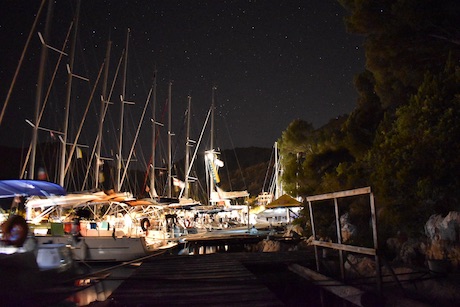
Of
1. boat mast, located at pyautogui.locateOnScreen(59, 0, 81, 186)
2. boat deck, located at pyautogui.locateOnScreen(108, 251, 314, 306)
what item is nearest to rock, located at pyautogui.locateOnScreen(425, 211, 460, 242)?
boat deck, located at pyautogui.locateOnScreen(108, 251, 314, 306)

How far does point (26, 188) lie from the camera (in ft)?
46.4

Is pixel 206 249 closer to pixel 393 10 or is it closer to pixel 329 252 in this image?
pixel 329 252

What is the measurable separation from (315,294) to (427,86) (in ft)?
27.4

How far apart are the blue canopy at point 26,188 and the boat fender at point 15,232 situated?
12.9 feet

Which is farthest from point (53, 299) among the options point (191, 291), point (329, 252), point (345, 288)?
point (329, 252)

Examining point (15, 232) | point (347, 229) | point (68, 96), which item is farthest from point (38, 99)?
point (347, 229)

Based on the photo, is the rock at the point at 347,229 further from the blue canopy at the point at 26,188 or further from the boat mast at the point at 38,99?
the boat mast at the point at 38,99

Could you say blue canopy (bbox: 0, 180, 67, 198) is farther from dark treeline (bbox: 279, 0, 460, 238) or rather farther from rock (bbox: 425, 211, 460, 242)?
rock (bbox: 425, 211, 460, 242)

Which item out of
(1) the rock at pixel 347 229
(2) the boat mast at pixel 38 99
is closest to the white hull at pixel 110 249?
(2) the boat mast at pixel 38 99

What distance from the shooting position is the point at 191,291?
339 inches

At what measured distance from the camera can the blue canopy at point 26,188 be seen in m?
13.6

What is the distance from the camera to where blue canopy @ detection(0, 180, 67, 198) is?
44.7 feet

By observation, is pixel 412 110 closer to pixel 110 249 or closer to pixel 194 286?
pixel 194 286

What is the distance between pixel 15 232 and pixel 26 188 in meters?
4.76
